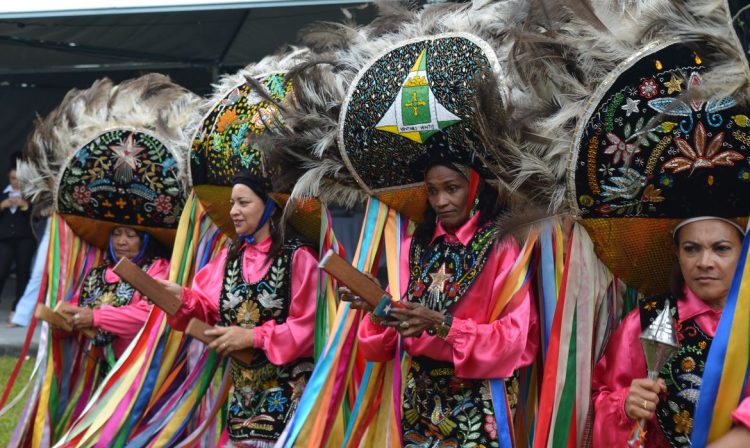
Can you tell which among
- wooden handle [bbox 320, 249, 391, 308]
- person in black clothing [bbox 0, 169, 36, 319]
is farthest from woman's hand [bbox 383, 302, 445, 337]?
person in black clothing [bbox 0, 169, 36, 319]

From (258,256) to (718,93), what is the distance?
2.43 meters

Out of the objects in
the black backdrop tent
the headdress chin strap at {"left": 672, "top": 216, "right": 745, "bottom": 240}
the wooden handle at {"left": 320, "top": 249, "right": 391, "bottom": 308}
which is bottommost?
the wooden handle at {"left": 320, "top": 249, "right": 391, "bottom": 308}

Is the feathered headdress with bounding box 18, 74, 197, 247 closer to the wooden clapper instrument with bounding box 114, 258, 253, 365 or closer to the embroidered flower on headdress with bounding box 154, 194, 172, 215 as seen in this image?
the embroidered flower on headdress with bounding box 154, 194, 172, 215

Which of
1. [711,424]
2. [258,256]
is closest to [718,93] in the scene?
[711,424]

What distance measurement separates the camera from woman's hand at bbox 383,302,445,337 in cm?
349

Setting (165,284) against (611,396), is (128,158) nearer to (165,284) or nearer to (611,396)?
(165,284)

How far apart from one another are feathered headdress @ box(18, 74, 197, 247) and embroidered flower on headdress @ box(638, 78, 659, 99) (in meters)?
2.95

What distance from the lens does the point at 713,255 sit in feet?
9.62

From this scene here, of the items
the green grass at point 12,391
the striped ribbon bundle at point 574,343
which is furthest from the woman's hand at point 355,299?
the green grass at point 12,391

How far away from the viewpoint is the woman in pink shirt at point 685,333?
9.62 feet

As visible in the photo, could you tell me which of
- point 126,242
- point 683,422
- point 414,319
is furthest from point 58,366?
point 683,422

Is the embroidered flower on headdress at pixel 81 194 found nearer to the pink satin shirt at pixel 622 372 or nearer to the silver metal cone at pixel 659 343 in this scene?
the pink satin shirt at pixel 622 372

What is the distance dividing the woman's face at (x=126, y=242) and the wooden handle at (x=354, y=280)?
227 cm

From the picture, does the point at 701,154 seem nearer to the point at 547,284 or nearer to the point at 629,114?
the point at 629,114
